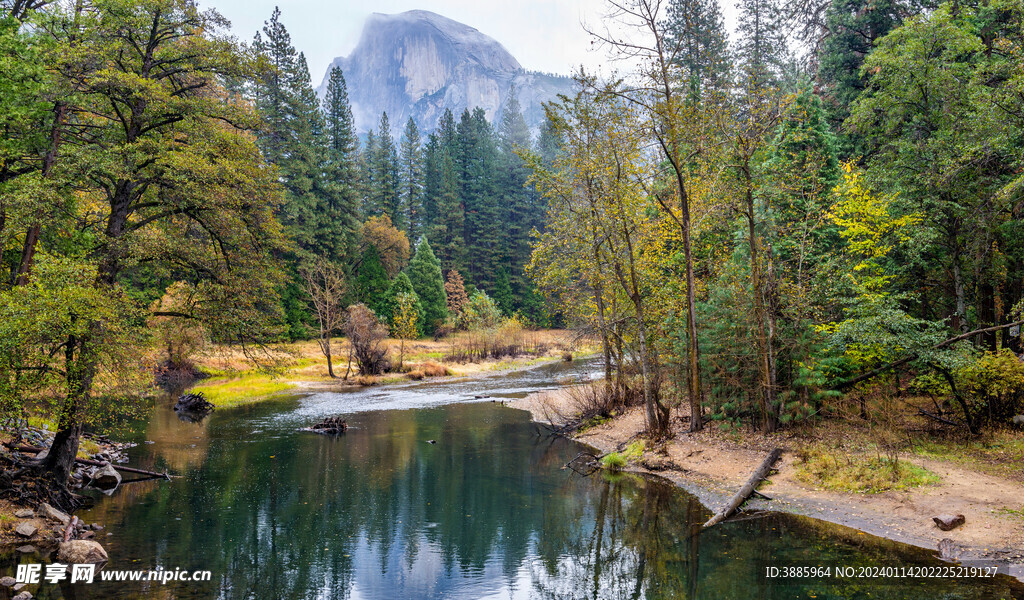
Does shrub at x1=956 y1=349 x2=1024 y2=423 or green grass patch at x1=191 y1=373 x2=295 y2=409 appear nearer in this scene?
shrub at x1=956 y1=349 x2=1024 y2=423

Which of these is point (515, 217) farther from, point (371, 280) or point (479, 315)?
point (371, 280)

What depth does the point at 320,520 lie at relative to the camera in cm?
1201

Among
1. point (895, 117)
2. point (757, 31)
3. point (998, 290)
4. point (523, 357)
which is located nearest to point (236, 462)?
point (895, 117)

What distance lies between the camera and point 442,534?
1127cm

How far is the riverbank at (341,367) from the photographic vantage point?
3056 cm

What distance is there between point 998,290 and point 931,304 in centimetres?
A: 184

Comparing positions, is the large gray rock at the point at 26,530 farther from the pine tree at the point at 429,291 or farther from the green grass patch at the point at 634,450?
the pine tree at the point at 429,291

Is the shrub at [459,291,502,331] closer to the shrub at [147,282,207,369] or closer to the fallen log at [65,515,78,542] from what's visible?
the shrub at [147,282,207,369]

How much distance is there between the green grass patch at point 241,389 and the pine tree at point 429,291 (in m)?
19.1

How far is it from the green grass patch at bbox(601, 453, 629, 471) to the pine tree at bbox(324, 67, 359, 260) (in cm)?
3904

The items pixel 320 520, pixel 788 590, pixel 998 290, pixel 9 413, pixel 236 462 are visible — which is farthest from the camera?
pixel 998 290

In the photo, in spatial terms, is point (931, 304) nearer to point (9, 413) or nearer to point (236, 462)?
point (236, 462)

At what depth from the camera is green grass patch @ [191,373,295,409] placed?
28.5 meters

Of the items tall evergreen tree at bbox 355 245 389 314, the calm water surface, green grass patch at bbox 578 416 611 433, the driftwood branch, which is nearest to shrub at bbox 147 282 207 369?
the calm water surface
